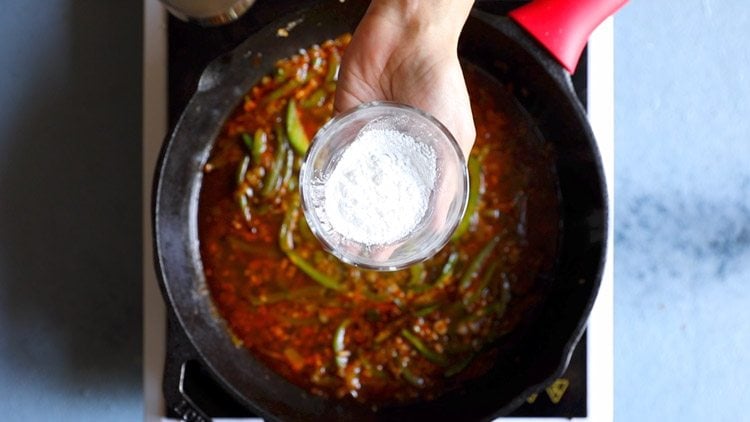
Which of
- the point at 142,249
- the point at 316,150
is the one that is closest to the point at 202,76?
the point at 316,150

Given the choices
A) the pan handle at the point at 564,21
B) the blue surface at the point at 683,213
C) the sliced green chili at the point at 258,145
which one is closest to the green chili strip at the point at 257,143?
the sliced green chili at the point at 258,145

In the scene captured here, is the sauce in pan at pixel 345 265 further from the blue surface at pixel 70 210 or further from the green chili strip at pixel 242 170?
the blue surface at pixel 70 210

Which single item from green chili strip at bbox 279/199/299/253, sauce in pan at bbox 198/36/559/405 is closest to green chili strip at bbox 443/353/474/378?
sauce in pan at bbox 198/36/559/405

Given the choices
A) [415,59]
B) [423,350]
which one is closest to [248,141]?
[415,59]

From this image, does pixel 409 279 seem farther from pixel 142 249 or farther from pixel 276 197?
pixel 142 249

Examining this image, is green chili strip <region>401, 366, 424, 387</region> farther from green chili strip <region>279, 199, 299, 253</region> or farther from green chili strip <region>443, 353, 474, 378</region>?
green chili strip <region>279, 199, 299, 253</region>

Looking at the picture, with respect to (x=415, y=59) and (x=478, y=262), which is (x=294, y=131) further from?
(x=478, y=262)
